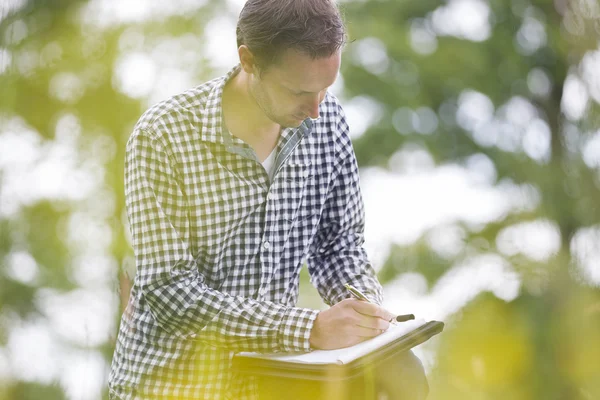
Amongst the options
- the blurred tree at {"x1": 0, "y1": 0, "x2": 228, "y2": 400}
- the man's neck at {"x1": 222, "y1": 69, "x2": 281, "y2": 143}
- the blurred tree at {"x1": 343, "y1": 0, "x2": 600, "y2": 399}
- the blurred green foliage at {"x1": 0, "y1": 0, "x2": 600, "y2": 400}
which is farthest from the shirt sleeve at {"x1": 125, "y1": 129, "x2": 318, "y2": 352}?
the blurred tree at {"x1": 0, "y1": 0, "x2": 228, "y2": 400}

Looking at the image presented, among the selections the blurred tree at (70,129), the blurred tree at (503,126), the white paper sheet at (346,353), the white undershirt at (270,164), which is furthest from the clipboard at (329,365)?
the blurred tree at (70,129)

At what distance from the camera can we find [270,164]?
1.29 metres

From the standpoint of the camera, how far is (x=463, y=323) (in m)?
2.47

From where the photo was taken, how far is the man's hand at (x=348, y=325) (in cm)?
108

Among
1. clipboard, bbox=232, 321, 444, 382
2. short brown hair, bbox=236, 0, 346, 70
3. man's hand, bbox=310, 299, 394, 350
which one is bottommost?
clipboard, bbox=232, 321, 444, 382

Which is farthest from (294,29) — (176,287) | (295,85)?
(176,287)

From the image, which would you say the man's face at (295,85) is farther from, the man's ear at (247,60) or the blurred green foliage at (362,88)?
the blurred green foliage at (362,88)

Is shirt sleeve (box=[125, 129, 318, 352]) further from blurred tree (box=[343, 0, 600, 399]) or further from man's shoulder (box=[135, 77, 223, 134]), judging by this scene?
blurred tree (box=[343, 0, 600, 399])

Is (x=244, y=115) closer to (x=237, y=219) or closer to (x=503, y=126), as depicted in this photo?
(x=237, y=219)

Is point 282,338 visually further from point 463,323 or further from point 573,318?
point 463,323

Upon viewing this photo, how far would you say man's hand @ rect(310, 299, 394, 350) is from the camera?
108 centimetres

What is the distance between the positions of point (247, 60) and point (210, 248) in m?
0.35

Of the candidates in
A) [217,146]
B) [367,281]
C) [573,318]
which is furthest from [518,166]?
[217,146]

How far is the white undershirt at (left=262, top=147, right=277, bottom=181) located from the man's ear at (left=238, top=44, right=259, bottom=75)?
0.16 meters
